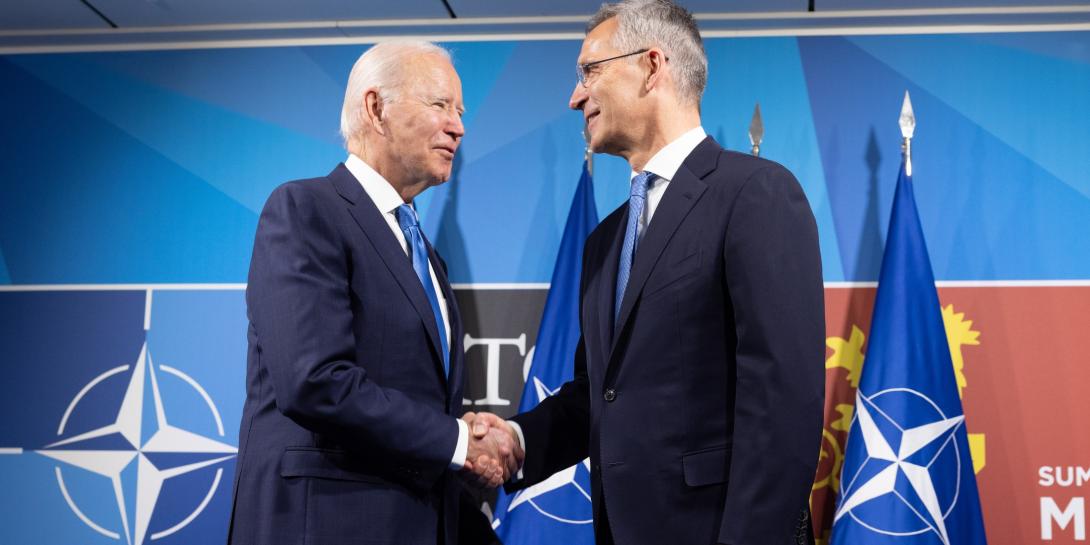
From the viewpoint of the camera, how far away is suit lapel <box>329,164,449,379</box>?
206 cm

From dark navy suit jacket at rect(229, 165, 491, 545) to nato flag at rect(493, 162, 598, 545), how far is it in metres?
1.33

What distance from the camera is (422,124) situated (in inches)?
94.7

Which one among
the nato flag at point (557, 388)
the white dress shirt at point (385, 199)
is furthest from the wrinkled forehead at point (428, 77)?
the nato flag at point (557, 388)

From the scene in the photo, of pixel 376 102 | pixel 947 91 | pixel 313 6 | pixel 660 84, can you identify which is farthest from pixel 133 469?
pixel 947 91

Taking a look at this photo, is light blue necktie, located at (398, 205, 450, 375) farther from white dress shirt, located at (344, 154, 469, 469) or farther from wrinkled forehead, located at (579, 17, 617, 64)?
wrinkled forehead, located at (579, 17, 617, 64)

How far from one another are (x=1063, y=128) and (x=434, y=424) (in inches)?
114

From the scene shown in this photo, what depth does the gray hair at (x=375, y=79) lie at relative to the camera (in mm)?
2406

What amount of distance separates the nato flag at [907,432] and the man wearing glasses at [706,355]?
5.05 ft

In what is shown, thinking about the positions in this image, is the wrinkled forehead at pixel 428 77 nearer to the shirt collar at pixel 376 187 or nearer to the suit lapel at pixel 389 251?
the shirt collar at pixel 376 187

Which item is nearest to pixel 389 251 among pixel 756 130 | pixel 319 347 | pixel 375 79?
pixel 319 347

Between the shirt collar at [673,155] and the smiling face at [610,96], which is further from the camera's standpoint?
the smiling face at [610,96]

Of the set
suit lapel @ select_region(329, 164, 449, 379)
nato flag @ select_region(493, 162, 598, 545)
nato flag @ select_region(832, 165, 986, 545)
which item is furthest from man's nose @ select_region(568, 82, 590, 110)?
nato flag @ select_region(832, 165, 986, 545)

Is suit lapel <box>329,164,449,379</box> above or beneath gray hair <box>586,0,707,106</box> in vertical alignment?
beneath

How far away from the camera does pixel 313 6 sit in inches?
152
